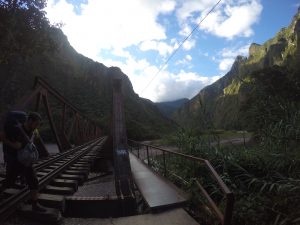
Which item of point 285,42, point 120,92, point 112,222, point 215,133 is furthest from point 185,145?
point 285,42

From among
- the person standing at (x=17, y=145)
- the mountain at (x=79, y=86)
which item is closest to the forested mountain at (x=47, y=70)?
the mountain at (x=79, y=86)

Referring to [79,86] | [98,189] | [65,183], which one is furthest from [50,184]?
[79,86]

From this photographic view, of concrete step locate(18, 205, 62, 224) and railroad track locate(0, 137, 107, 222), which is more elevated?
railroad track locate(0, 137, 107, 222)

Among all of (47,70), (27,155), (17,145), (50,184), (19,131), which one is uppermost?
(47,70)

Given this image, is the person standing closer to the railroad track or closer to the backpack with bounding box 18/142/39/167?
the backpack with bounding box 18/142/39/167

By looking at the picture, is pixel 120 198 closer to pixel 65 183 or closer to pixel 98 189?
pixel 65 183

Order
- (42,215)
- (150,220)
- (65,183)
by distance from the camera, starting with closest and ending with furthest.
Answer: (42,215) < (150,220) < (65,183)

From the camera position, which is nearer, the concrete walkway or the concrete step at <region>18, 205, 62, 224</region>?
the concrete step at <region>18, 205, 62, 224</region>

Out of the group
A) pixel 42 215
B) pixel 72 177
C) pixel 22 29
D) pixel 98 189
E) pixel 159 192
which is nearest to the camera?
pixel 42 215

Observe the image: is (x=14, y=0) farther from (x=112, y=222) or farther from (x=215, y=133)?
(x=112, y=222)

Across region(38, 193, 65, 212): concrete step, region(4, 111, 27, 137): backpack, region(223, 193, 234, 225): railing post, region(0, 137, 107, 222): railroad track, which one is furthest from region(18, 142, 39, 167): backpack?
region(223, 193, 234, 225): railing post

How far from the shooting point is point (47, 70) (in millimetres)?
Answer: 85625

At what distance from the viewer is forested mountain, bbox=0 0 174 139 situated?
15.7 metres

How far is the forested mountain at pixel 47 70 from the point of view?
617 inches
